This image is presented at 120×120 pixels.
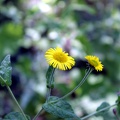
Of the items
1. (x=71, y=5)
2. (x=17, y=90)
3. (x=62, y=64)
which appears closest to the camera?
(x=62, y=64)

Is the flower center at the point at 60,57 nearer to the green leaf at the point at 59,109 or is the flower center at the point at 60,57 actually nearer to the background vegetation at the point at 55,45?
the green leaf at the point at 59,109

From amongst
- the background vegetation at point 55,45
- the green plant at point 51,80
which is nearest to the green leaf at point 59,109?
the green plant at point 51,80

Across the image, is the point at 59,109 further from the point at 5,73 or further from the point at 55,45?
the point at 55,45

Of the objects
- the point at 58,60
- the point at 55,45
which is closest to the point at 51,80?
the point at 58,60

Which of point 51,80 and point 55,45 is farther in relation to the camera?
point 55,45

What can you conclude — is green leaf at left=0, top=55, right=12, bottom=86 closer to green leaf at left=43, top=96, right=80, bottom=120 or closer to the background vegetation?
green leaf at left=43, top=96, right=80, bottom=120

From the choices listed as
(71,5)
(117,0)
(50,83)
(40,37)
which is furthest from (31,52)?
(50,83)

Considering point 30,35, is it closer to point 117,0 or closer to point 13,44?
point 13,44
